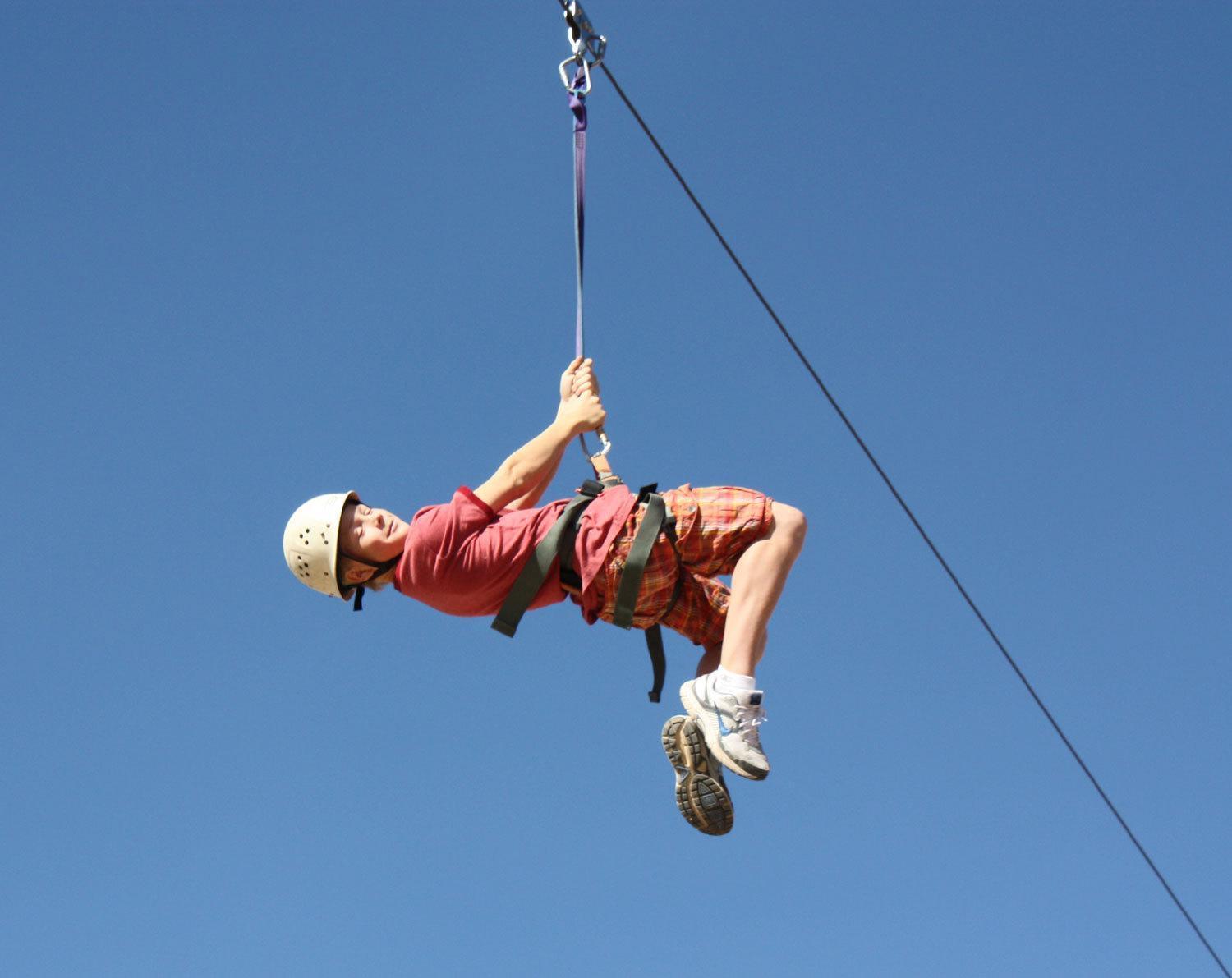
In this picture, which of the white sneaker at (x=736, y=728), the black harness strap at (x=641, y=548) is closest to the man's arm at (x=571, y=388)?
the black harness strap at (x=641, y=548)

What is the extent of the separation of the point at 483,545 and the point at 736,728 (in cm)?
103

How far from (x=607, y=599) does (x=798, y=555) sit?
65 centimetres

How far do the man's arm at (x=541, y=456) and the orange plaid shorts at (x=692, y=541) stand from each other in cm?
34

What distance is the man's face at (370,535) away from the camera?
701 centimetres

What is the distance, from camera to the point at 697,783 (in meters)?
6.89

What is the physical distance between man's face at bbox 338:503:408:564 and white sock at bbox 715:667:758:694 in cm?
118

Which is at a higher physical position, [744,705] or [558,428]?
[558,428]

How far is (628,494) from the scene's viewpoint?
696 cm

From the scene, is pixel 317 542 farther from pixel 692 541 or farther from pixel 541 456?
pixel 692 541

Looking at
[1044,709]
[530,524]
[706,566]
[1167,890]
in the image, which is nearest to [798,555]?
[706,566]

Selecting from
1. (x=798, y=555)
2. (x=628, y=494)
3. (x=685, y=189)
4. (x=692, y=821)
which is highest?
(x=685, y=189)

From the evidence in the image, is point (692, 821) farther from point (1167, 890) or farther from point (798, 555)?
point (1167, 890)

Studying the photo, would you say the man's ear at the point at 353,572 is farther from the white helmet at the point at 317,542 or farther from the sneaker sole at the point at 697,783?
the sneaker sole at the point at 697,783

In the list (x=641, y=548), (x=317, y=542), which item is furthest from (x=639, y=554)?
(x=317, y=542)
